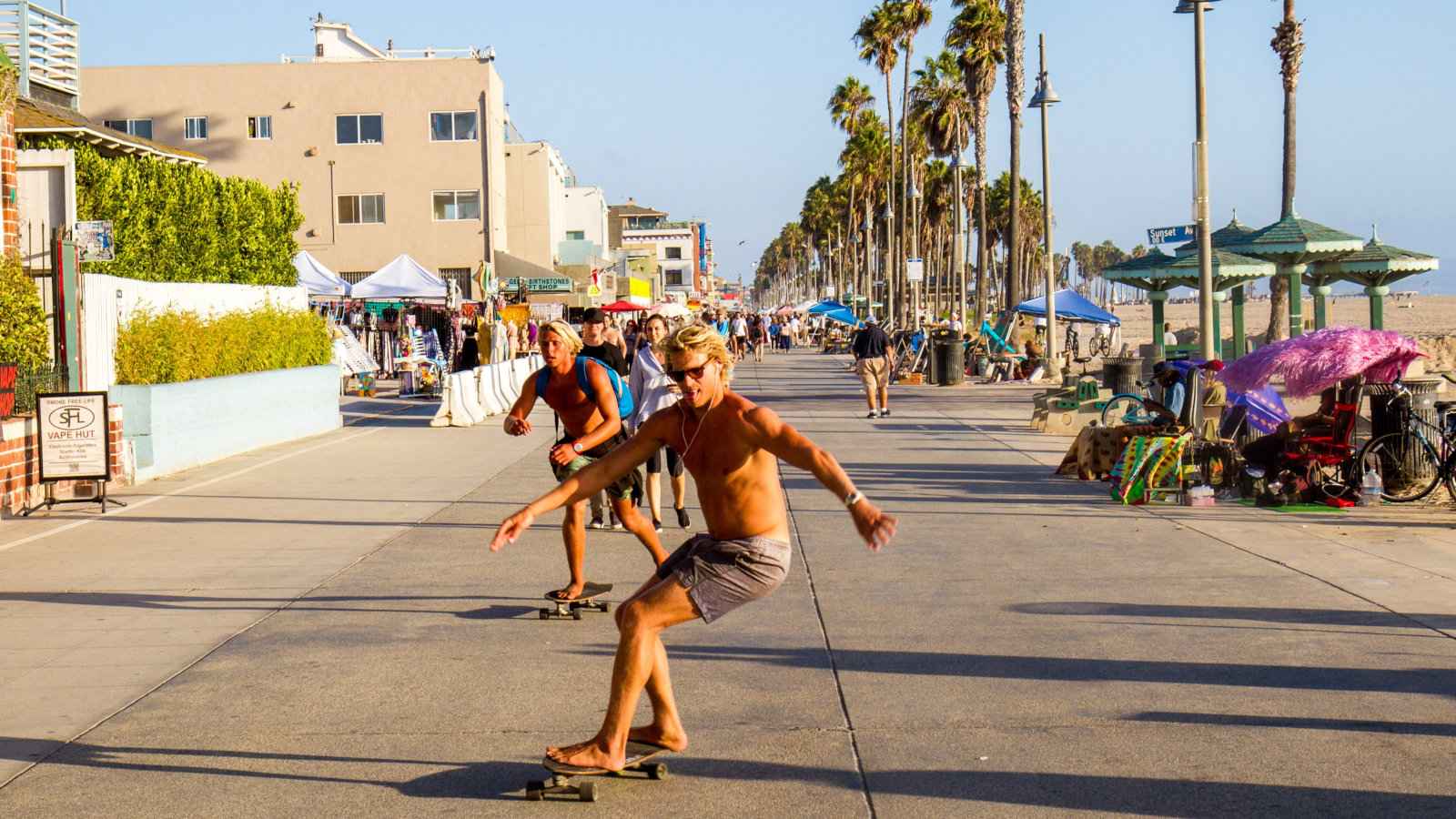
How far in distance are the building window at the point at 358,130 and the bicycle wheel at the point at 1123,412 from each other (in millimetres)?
40341

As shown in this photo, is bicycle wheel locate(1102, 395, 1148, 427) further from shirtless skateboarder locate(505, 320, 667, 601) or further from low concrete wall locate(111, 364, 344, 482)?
low concrete wall locate(111, 364, 344, 482)

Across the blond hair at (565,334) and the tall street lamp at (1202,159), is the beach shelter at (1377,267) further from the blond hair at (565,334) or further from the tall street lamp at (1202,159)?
the blond hair at (565,334)

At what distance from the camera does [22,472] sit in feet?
45.9

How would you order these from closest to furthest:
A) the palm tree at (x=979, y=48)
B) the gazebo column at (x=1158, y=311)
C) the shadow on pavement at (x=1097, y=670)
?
the shadow on pavement at (x=1097, y=670), the gazebo column at (x=1158, y=311), the palm tree at (x=979, y=48)

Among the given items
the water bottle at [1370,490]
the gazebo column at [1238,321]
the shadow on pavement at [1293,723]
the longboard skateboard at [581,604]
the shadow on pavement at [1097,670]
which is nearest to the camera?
the shadow on pavement at [1293,723]

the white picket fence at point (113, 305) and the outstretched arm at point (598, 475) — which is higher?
the white picket fence at point (113, 305)

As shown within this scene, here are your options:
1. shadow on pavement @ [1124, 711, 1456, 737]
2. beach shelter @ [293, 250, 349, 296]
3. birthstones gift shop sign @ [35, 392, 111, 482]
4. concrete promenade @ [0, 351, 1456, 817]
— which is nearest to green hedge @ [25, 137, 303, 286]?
birthstones gift shop sign @ [35, 392, 111, 482]

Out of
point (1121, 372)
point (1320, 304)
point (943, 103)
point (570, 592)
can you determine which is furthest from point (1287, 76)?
point (570, 592)

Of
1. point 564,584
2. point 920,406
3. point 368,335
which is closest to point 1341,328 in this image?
point 564,584

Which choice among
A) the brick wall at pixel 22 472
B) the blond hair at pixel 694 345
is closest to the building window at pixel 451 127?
the brick wall at pixel 22 472

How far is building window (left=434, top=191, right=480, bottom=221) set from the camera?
56938 mm

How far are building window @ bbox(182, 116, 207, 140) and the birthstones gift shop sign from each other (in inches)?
1806

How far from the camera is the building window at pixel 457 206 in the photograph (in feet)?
187

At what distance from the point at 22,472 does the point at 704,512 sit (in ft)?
34.5
